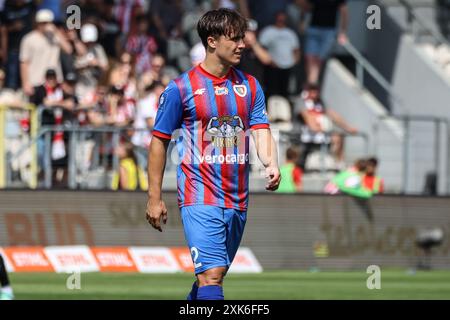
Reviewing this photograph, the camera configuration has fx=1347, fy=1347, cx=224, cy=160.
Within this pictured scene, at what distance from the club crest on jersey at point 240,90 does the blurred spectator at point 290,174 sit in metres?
12.7

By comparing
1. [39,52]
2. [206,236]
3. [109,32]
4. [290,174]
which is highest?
[109,32]

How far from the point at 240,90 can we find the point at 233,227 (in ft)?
3.45

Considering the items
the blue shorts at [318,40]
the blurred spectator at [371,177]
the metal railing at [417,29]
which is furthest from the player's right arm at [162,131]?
the metal railing at [417,29]

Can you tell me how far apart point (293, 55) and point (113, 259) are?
24.2 feet

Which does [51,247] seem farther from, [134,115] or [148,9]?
[148,9]

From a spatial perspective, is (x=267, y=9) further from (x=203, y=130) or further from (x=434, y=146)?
(x=203, y=130)

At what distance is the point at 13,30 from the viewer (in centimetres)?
2508

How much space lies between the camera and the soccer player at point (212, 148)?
398 inches

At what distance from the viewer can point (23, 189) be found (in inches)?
844

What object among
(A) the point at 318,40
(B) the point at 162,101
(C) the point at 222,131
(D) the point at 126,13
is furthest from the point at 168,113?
(A) the point at 318,40

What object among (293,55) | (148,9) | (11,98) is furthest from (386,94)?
(11,98)

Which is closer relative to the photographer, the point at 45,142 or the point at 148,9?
the point at 45,142

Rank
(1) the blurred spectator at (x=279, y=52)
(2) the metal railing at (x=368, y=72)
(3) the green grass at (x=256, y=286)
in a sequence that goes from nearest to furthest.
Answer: (3) the green grass at (x=256, y=286) → (1) the blurred spectator at (x=279, y=52) → (2) the metal railing at (x=368, y=72)

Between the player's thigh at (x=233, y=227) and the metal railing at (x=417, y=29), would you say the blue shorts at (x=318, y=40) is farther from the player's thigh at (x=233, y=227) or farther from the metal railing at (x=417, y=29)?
the player's thigh at (x=233, y=227)
